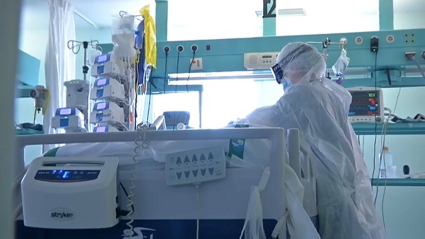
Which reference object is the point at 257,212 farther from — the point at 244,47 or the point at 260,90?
the point at 260,90

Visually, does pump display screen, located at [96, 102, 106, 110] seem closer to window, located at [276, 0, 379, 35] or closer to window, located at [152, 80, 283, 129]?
window, located at [152, 80, 283, 129]

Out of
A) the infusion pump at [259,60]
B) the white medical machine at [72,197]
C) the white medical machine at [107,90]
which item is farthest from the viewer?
the infusion pump at [259,60]

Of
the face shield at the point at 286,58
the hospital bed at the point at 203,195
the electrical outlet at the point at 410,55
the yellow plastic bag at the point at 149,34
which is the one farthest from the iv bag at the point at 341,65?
the hospital bed at the point at 203,195

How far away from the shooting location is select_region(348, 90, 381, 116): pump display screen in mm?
3332

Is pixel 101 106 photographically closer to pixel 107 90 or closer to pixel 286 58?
pixel 107 90

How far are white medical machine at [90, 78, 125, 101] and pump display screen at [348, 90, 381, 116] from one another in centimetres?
169

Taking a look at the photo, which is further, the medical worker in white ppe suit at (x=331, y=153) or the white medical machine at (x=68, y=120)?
the white medical machine at (x=68, y=120)

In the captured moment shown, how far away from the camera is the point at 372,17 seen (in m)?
4.61

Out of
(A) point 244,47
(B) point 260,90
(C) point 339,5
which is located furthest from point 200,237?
(C) point 339,5

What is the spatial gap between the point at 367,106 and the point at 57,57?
2.45m

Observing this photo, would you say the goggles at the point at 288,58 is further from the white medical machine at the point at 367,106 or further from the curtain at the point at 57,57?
the curtain at the point at 57,57

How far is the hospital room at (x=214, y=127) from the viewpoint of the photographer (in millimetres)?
1283

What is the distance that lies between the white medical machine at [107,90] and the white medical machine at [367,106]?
1678mm

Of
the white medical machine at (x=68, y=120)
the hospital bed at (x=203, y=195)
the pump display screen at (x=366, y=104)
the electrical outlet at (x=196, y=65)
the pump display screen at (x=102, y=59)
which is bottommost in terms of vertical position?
the hospital bed at (x=203, y=195)
